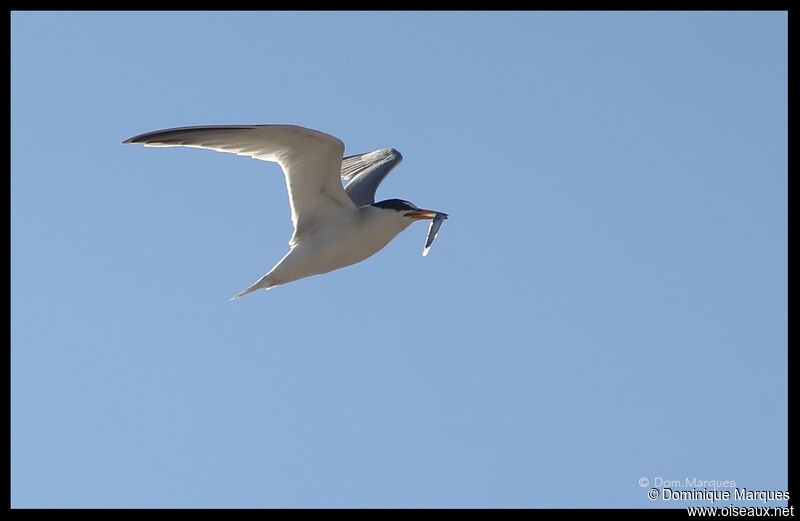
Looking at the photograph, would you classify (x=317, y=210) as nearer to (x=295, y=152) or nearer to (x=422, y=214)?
(x=295, y=152)

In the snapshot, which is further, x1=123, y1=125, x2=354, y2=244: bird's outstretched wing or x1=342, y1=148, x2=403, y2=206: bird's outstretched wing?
x1=342, y1=148, x2=403, y2=206: bird's outstretched wing

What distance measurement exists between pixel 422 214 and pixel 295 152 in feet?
4.76

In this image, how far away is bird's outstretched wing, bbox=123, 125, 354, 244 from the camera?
11.6m

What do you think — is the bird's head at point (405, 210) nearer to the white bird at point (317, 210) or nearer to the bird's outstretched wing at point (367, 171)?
the white bird at point (317, 210)

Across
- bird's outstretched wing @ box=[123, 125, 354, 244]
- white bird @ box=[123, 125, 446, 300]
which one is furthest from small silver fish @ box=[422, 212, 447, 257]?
bird's outstretched wing @ box=[123, 125, 354, 244]

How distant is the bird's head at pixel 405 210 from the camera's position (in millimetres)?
12516

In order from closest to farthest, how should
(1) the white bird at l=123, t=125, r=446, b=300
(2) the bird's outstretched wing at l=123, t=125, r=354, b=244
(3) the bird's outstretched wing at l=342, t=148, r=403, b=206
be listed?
(2) the bird's outstretched wing at l=123, t=125, r=354, b=244, (1) the white bird at l=123, t=125, r=446, b=300, (3) the bird's outstretched wing at l=342, t=148, r=403, b=206

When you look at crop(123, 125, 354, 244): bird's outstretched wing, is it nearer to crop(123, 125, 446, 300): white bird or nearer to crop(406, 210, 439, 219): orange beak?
crop(123, 125, 446, 300): white bird

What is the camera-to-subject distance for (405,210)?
12.5 m

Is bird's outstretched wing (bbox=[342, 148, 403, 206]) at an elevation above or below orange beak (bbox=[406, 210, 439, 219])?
above

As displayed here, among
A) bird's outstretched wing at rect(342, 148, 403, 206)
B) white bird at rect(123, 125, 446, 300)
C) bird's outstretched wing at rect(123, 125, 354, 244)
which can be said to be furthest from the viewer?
bird's outstretched wing at rect(342, 148, 403, 206)

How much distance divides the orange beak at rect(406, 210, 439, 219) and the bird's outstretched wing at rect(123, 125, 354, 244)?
0.64 metres
